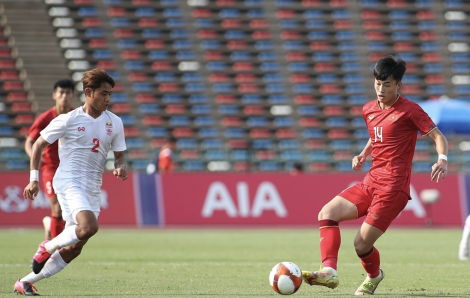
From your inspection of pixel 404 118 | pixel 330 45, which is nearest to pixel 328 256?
pixel 404 118

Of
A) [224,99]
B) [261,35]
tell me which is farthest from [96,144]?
[261,35]

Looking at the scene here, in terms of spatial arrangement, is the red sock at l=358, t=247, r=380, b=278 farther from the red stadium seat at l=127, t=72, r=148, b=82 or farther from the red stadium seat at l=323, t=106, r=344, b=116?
the red stadium seat at l=127, t=72, r=148, b=82

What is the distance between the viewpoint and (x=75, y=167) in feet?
25.3

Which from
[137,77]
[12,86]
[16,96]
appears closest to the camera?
[16,96]

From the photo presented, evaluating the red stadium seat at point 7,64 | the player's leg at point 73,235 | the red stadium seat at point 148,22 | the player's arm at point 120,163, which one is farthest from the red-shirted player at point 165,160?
the player's leg at point 73,235

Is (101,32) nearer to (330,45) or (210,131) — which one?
(210,131)

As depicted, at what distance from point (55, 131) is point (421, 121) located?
3611 millimetres

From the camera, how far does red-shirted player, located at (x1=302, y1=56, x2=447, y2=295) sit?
7.52 meters

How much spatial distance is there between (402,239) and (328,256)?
32.6 feet

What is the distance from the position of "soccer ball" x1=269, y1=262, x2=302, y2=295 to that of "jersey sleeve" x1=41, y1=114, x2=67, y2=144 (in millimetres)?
2532

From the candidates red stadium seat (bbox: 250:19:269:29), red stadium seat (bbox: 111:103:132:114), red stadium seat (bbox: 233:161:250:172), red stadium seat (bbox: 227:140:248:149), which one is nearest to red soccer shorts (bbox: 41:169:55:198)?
red stadium seat (bbox: 233:161:250:172)

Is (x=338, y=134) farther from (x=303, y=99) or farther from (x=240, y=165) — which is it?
(x=240, y=165)

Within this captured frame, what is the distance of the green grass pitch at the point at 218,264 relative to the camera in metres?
8.20

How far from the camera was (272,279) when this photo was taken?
24.1 ft
